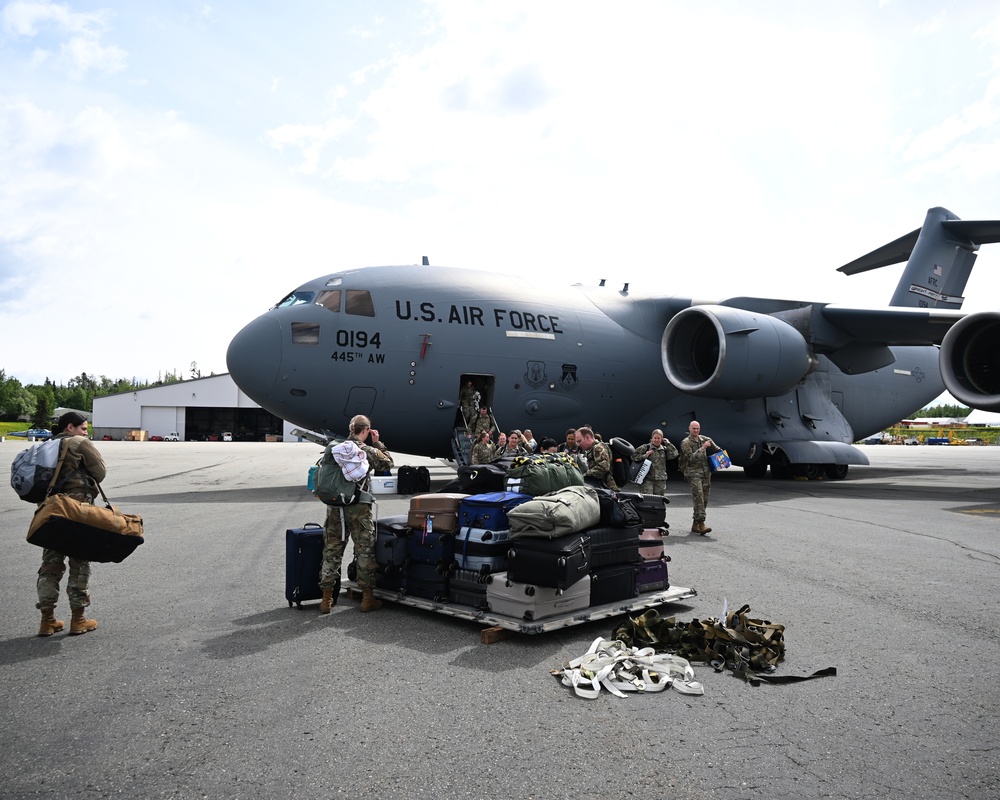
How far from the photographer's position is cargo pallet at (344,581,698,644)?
16.8ft

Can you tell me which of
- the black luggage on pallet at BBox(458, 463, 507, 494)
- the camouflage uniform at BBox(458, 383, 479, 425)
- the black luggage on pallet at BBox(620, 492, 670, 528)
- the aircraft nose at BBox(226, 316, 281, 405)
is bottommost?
the black luggage on pallet at BBox(620, 492, 670, 528)

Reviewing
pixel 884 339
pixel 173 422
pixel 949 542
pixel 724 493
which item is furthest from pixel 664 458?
pixel 173 422

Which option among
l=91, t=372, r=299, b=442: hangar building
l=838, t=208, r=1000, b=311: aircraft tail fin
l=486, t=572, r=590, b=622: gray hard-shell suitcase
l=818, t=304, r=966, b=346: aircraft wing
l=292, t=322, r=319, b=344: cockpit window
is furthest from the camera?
l=91, t=372, r=299, b=442: hangar building

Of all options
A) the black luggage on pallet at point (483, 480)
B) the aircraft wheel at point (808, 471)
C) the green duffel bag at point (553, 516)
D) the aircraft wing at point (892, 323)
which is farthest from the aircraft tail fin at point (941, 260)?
the green duffel bag at point (553, 516)

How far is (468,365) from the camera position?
14625 millimetres

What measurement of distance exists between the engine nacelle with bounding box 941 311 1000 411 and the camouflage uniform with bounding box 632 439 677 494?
6.73 metres

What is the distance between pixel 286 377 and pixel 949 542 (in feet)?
34.3

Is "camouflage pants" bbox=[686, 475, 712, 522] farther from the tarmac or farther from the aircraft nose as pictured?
the aircraft nose

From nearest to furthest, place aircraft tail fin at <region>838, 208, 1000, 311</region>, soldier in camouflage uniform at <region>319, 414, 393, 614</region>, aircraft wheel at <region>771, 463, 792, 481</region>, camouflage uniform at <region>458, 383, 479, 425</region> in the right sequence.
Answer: soldier in camouflage uniform at <region>319, 414, 393, 614</region> < camouflage uniform at <region>458, 383, 479, 425</region> < aircraft wheel at <region>771, 463, 792, 481</region> < aircraft tail fin at <region>838, 208, 1000, 311</region>

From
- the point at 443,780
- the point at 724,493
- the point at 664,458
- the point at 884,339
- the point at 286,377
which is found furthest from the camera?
the point at 884,339

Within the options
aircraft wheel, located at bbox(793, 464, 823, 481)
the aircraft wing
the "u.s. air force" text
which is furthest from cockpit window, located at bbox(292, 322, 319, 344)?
aircraft wheel, located at bbox(793, 464, 823, 481)

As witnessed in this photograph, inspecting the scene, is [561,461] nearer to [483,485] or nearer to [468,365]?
[483,485]

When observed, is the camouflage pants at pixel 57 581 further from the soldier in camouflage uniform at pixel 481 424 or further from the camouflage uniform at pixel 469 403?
the camouflage uniform at pixel 469 403

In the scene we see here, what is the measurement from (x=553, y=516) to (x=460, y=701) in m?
1.53
